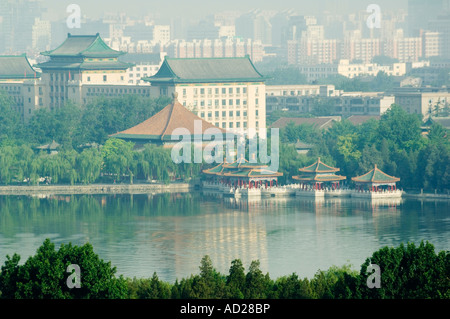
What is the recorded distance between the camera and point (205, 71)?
8688cm

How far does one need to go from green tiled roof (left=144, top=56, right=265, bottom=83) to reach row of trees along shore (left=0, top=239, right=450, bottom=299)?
2026 inches

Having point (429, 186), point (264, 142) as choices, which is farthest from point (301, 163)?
point (429, 186)

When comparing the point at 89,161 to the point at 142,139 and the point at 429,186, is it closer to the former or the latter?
the point at 142,139

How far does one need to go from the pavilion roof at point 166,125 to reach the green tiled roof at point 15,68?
890 inches

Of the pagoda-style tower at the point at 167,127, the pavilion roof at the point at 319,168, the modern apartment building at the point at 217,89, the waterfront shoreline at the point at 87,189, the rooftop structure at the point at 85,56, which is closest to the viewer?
the pavilion roof at the point at 319,168

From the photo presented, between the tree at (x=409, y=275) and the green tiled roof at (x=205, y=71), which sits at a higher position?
the green tiled roof at (x=205, y=71)

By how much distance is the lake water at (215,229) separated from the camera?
46.1 meters

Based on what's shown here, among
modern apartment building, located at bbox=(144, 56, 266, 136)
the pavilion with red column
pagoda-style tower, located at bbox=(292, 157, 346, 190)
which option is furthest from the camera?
modern apartment building, located at bbox=(144, 56, 266, 136)

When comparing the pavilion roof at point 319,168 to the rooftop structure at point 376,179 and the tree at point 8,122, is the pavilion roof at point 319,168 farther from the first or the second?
the tree at point 8,122

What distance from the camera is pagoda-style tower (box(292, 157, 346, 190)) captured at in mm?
66812

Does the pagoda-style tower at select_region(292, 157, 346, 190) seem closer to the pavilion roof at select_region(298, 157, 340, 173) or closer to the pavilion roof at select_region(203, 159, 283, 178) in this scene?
the pavilion roof at select_region(298, 157, 340, 173)

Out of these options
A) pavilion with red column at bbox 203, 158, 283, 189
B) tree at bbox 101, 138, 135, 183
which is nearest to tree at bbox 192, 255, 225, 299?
pavilion with red column at bbox 203, 158, 283, 189

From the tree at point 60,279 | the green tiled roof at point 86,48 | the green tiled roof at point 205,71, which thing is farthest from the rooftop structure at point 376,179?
the tree at point 60,279
